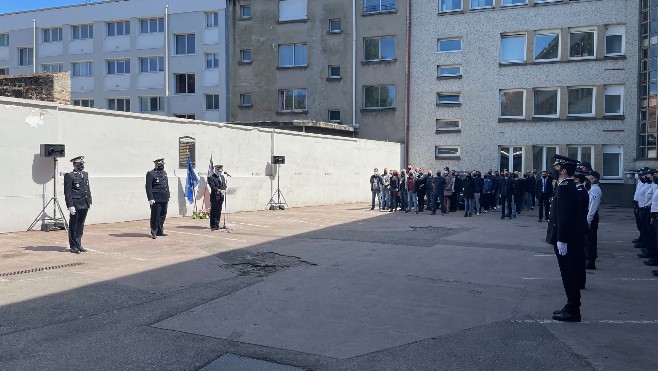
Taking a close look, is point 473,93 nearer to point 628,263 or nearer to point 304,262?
point 628,263

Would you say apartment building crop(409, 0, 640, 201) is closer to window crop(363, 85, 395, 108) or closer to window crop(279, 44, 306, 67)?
window crop(363, 85, 395, 108)

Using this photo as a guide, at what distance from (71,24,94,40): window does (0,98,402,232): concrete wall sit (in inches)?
1099

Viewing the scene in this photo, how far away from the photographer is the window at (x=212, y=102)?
43.5 metres

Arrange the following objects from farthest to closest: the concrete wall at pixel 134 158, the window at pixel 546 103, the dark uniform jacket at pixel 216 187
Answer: the window at pixel 546 103, the dark uniform jacket at pixel 216 187, the concrete wall at pixel 134 158

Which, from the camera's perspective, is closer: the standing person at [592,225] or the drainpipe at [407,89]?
the standing person at [592,225]

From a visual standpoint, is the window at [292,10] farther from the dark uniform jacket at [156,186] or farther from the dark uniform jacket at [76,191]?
the dark uniform jacket at [76,191]

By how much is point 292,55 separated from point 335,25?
11.2 ft

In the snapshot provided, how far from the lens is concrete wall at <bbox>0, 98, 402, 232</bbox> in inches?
611

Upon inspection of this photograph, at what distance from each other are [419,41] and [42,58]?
31511 millimetres

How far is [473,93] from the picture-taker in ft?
113

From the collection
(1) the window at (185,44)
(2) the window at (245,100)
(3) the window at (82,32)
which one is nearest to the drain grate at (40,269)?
(2) the window at (245,100)

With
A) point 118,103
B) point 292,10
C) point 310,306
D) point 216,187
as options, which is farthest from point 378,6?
point 310,306

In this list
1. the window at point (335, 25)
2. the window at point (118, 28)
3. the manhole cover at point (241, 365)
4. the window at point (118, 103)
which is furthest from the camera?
the window at point (118, 103)

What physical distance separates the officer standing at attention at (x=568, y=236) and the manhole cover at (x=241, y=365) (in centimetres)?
383
